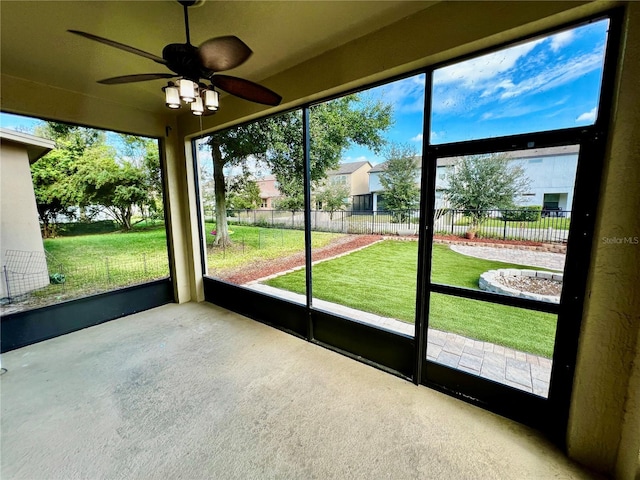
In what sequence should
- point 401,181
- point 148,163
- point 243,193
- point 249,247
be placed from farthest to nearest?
1. point 249,247
2. point 243,193
3. point 148,163
4. point 401,181

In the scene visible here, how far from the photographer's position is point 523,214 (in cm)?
179

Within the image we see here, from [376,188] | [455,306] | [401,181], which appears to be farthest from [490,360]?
[376,188]

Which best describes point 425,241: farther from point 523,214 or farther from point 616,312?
point 616,312

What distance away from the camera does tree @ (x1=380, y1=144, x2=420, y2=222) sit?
2332mm

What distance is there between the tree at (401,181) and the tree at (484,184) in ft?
1.04

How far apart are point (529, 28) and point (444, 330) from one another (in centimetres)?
211

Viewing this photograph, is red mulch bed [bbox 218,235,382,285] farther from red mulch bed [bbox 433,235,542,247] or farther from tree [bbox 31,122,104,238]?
tree [bbox 31,122,104,238]

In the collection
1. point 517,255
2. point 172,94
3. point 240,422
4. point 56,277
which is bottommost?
point 240,422

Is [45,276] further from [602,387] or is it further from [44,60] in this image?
[602,387]

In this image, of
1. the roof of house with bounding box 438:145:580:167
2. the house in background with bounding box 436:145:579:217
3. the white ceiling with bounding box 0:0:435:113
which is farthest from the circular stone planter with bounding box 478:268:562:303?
the white ceiling with bounding box 0:0:435:113

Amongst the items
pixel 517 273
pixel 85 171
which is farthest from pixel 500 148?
pixel 85 171

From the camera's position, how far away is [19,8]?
1700mm

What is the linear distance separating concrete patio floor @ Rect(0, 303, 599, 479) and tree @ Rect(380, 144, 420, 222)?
1540 millimetres

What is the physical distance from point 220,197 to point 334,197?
2.04m
